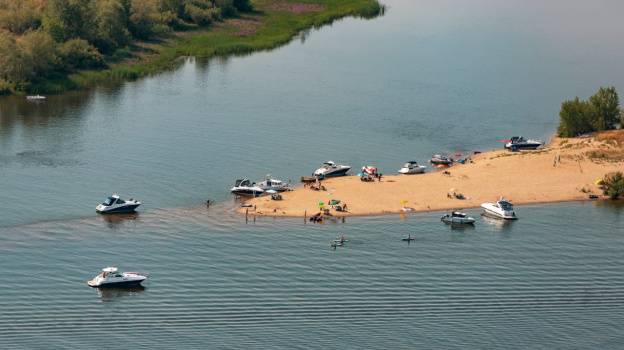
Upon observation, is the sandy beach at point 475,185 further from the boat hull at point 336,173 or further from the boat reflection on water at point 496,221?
the boat reflection on water at point 496,221

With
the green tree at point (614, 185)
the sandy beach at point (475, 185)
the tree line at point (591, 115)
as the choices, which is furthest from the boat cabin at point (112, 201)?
the tree line at point (591, 115)

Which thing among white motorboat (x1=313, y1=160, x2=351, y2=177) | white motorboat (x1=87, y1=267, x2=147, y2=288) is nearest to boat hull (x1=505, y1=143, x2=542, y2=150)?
white motorboat (x1=313, y1=160, x2=351, y2=177)

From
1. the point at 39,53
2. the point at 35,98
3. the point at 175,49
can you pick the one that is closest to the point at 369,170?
the point at 35,98

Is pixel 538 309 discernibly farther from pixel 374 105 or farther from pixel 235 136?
pixel 374 105

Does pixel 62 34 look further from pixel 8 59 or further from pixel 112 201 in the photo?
pixel 112 201

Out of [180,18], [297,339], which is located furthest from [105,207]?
[180,18]

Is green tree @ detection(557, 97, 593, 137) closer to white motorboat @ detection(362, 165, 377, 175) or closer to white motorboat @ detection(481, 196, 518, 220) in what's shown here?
white motorboat @ detection(481, 196, 518, 220)
